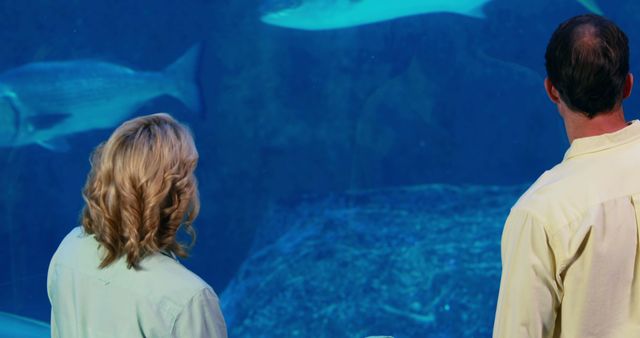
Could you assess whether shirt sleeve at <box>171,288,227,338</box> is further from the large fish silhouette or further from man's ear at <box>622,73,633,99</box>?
the large fish silhouette

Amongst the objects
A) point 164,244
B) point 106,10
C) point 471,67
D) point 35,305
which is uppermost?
point 164,244

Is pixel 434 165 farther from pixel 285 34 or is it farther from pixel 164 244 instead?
pixel 164 244

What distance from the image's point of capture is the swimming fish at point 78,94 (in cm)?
614

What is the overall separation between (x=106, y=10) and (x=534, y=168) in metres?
4.46

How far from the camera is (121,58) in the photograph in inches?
301

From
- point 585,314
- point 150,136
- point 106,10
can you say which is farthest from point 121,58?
point 585,314

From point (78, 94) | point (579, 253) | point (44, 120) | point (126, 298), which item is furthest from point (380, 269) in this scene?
point (579, 253)

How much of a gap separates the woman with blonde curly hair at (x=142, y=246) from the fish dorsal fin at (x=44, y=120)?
16.6 feet

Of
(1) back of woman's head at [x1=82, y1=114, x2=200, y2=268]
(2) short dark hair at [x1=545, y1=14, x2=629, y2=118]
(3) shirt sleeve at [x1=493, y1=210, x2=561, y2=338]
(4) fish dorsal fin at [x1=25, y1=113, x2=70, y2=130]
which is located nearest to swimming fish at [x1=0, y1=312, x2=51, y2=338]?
(4) fish dorsal fin at [x1=25, y1=113, x2=70, y2=130]

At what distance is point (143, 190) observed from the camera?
165cm

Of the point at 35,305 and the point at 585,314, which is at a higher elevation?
the point at 585,314

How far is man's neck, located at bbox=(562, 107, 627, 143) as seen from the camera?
155 cm

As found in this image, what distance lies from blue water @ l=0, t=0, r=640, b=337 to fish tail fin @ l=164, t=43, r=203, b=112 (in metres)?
1.00

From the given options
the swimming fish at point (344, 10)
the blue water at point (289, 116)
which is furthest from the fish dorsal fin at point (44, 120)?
the swimming fish at point (344, 10)
